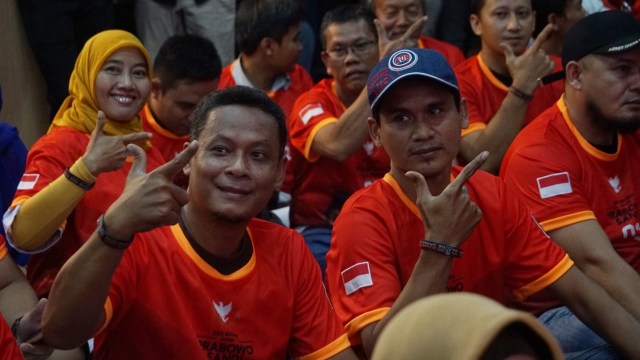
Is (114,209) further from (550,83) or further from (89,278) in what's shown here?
(550,83)

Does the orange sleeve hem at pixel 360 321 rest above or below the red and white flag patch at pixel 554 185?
below

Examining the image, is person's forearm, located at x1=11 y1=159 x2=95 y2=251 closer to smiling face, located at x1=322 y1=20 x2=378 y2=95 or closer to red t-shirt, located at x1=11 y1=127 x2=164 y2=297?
red t-shirt, located at x1=11 y1=127 x2=164 y2=297

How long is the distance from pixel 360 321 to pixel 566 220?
3.77 feet

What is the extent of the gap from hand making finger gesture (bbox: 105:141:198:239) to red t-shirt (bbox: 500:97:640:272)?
1.90 meters

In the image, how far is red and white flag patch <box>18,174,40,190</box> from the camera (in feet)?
14.2

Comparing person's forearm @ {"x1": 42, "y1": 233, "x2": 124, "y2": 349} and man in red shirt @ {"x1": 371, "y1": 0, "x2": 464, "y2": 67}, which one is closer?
person's forearm @ {"x1": 42, "y1": 233, "x2": 124, "y2": 349}

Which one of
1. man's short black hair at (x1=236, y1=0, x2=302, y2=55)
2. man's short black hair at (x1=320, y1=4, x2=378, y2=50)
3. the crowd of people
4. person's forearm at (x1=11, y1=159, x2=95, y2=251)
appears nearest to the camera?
the crowd of people

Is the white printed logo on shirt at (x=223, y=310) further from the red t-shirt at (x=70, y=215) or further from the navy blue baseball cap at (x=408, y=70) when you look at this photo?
the red t-shirt at (x=70, y=215)

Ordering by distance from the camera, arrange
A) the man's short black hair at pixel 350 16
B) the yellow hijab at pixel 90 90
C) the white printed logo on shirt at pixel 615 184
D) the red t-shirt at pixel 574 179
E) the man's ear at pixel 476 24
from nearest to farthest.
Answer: the red t-shirt at pixel 574 179 < the white printed logo on shirt at pixel 615 184 < the yellow hijab at pixel 90 90 < the man's short black hair at pixel 350 16 < the man's ear at pixel 476 24

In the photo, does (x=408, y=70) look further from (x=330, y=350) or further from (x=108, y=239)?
(x=108, y=239)

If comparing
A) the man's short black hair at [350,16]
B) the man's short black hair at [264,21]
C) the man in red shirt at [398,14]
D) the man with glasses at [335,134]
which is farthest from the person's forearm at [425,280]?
the man's short black hair at [264,21]

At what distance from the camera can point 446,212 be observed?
136 inches

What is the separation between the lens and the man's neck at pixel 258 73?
629 cm

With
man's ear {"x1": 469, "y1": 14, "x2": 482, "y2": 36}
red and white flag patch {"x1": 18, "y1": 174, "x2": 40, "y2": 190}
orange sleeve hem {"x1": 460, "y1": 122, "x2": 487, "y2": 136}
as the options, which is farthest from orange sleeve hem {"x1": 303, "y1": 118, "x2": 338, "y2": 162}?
red and white flag patch {"x1": 18, "y1": 174, "x2": 40, "y2": 190}
